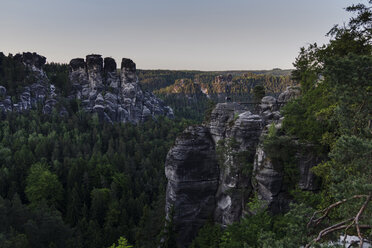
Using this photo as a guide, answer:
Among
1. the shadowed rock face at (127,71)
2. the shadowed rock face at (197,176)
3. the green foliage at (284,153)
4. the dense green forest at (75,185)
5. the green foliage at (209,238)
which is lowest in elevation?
the dense green forest at (75,185)

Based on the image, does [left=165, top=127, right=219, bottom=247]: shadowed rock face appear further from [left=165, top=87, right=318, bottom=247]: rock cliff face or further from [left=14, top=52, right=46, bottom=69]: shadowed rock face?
[left=14, top=52, right=46, bottom=69]: shadowed rock face

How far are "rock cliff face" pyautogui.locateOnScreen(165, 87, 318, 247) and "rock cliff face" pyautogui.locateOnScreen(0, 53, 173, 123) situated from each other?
6351cm

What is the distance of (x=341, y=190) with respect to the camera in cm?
795

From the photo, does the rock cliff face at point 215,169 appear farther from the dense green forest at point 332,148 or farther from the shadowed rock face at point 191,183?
the dense green forest at point 332,148

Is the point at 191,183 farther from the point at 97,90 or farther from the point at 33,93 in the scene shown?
the point at 33,93

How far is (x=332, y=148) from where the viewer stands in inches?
506

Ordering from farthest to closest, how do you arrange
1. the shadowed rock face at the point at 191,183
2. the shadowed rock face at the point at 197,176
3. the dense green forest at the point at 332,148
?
1. the shadowed rock face at the point at 191,183
2. the shadowed rock face at the point at 197,176
3. the dense green forest at the point at 332,148

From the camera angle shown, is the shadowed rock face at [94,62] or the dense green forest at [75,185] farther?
the shadowed rock face at [94,62]

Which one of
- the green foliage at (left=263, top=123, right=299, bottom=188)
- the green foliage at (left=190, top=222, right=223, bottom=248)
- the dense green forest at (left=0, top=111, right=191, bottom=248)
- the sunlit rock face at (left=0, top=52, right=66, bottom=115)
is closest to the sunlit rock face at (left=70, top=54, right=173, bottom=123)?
the sunlit rock face at (left=0, top=52, right=66, bottom=115)

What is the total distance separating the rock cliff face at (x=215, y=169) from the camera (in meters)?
21.1

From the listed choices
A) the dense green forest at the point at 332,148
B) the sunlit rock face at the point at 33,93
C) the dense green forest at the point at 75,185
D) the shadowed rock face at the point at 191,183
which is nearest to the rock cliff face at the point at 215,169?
the shadowed rock face at the point at 191,183

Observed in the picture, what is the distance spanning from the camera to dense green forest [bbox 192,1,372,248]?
7.18 m

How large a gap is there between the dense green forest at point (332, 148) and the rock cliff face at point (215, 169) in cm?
249

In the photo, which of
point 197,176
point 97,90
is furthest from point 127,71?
point 197,176
